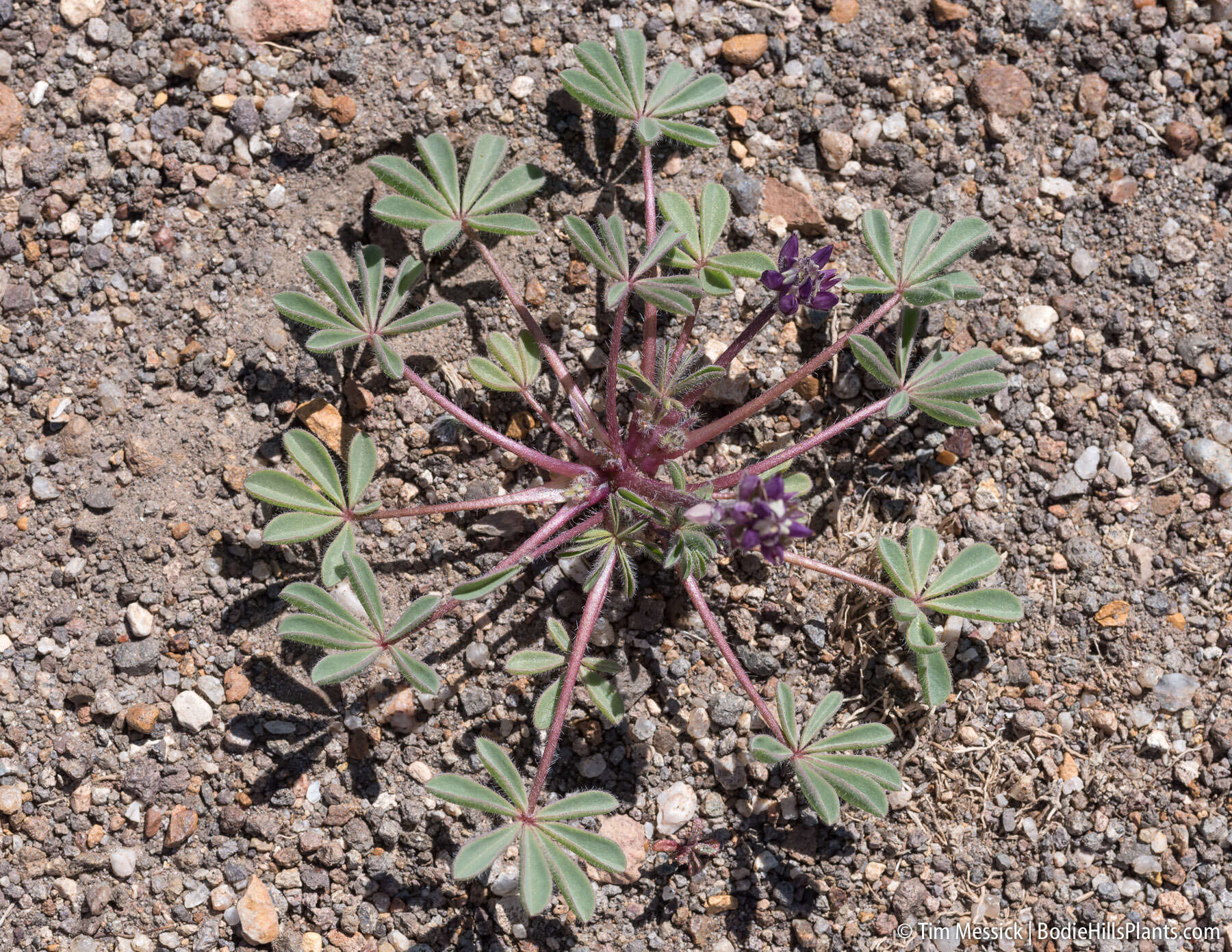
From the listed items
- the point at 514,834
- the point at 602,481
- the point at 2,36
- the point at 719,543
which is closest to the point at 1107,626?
the point at 719,543

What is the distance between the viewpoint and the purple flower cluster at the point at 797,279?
2.96 m

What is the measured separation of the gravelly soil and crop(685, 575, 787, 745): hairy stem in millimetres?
191

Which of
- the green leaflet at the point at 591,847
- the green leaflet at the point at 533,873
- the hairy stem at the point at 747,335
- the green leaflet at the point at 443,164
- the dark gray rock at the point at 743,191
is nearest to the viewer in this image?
the green leaflet at the point at 533,873

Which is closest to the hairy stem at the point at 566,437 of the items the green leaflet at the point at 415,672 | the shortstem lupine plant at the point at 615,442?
the shortstem lupine plant at the point at 615,442

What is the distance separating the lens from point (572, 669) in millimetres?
2945

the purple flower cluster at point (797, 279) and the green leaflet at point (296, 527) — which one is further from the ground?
the purple flower cluster at point (797, 279)

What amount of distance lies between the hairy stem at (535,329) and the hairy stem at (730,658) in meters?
0.65

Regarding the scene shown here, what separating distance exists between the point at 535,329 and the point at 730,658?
1.31 meters

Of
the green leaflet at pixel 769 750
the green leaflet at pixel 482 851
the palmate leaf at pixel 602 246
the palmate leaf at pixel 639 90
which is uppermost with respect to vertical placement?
the palmate leaf at pixel 639 90

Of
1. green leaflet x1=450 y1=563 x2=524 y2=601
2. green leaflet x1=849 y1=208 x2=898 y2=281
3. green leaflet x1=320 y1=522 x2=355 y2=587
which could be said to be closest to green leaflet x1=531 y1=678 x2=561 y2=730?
Answer: green leaflet x1=450 y1=563 x2=524 y2=601

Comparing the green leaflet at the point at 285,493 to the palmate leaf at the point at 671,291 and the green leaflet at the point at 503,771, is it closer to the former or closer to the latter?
the green leaflet at the point at 503,771

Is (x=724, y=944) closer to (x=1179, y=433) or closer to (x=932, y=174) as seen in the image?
(x=1179, y=433)

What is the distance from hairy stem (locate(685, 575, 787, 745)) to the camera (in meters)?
3.04

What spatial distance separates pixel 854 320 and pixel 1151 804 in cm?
204
